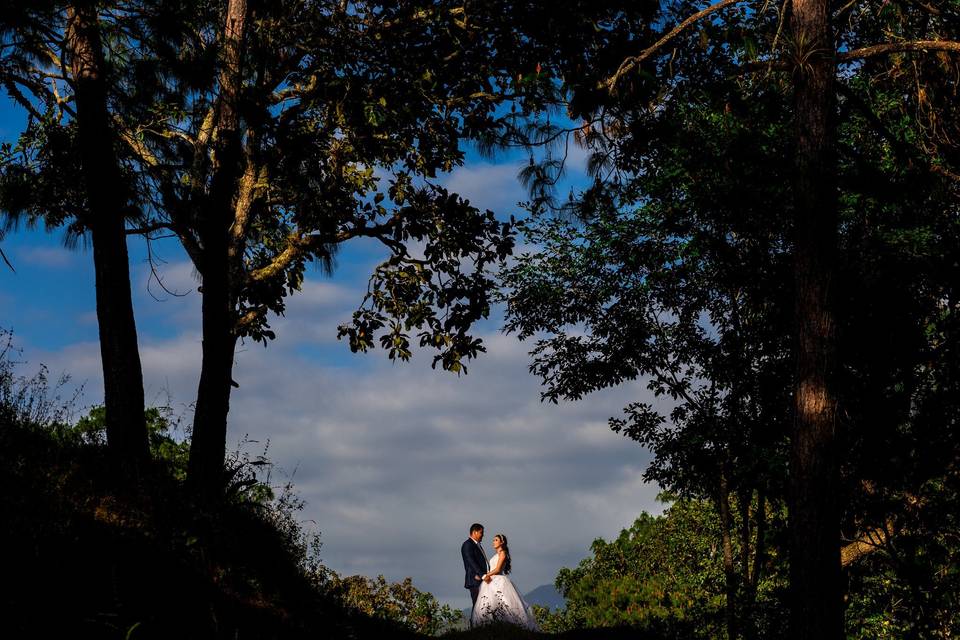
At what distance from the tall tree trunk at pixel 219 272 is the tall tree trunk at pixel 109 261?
1360mm

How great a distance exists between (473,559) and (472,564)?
0.10 metres

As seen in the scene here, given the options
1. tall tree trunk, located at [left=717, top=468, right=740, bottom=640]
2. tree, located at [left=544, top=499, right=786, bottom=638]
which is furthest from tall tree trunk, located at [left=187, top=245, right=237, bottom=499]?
tree, located at [left=544, top=499, right=786, bottom=638]

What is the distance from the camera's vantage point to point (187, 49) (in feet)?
34.2

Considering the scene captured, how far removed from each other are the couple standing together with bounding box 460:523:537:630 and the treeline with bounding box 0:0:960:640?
317cm

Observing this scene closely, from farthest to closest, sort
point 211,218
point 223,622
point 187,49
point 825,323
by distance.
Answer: point 211,218
point 187,49
point 825,323
point 223,622

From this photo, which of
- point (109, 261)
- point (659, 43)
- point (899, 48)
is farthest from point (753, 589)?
point (109, 261)

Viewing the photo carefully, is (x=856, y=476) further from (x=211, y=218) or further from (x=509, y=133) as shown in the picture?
(x=211, y=218)

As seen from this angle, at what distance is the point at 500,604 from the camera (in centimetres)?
1550

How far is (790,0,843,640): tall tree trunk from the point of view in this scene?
8.37 meters

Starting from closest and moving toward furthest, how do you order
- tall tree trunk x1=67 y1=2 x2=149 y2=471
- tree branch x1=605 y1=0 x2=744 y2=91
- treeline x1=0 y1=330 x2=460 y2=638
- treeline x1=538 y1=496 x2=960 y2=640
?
1. treeline x1=0 y1=330 x2=460 y2=638
2. tree branch x1=605 y1=0 x2=744 y2=91
3. tall tree trunk x1=67 y1=2 x2=149 y2=471
4. treeline x1=538 y1=496 x2=960 y2=640

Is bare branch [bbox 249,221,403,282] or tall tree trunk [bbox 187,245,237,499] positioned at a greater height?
bare branch [bbox 249,221,403,282]

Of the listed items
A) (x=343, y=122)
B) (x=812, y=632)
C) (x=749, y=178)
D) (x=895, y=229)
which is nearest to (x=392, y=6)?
(x=343, y=122)

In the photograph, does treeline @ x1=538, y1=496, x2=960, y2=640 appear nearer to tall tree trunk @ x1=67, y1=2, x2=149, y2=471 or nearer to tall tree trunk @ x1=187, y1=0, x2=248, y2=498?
tall tree trunk @ x1=187, y1=0, x2=248, y2=498

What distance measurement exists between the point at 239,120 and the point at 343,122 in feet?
5.36
